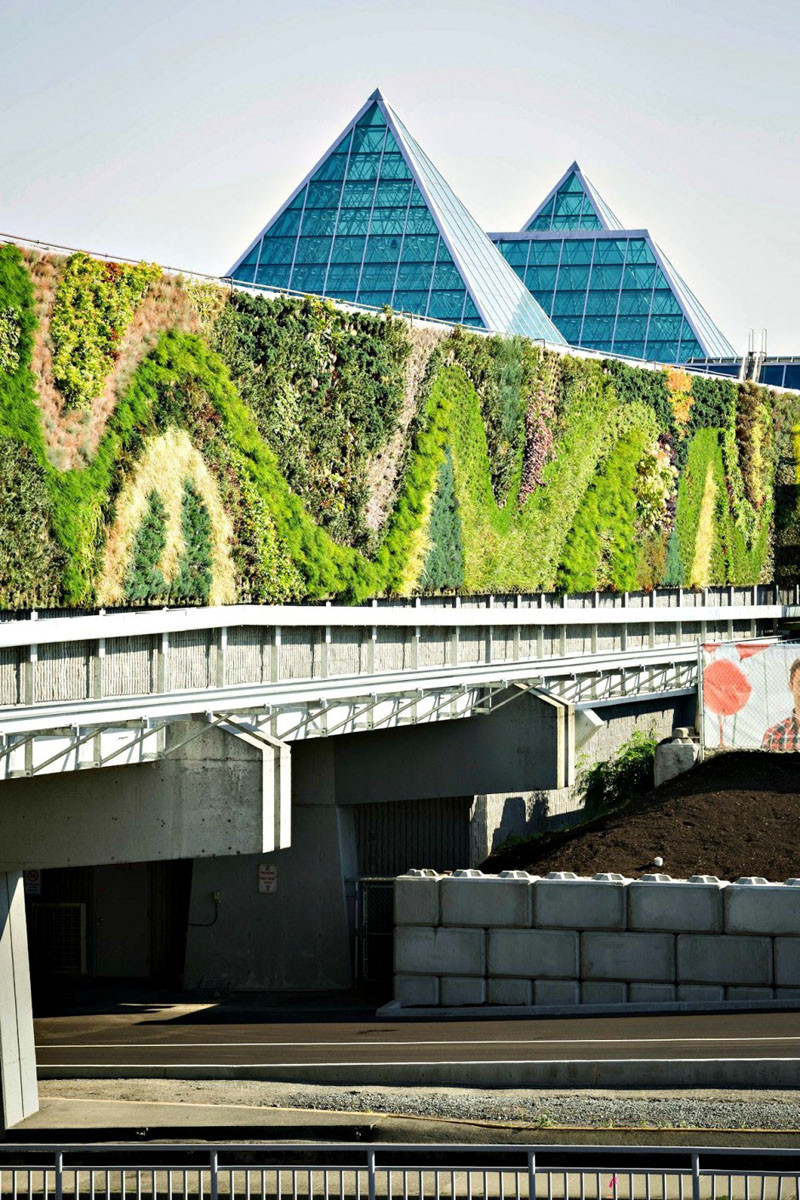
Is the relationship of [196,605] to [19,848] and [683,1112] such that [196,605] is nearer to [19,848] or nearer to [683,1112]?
[19,848]

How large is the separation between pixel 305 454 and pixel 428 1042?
1628 cm

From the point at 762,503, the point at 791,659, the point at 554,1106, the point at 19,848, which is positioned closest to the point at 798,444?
the point at 762,503

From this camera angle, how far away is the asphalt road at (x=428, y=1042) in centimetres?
2164

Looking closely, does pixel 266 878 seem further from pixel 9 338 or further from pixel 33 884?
pixel 9 338

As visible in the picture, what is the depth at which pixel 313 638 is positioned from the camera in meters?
36.9

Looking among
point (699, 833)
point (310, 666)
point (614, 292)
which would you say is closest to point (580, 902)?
point (699, 833)

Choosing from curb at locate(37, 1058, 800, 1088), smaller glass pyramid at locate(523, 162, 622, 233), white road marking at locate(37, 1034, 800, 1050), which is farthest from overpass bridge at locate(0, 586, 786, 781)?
smaller glass pyramid at locate(523, 162, 622, 233)

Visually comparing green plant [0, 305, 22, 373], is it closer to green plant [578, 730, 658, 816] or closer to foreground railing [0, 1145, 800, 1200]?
Result: foreground railing [0, 1145, 800, 1200]

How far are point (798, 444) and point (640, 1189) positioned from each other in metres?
56.1

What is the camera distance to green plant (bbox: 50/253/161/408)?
96.8ft

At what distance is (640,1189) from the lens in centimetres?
1609

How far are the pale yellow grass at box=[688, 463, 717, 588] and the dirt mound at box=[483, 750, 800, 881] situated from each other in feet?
79.9

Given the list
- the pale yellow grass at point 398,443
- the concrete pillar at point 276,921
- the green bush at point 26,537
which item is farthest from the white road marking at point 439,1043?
the pale yellow grass at point 398,443

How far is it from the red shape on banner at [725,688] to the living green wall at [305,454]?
733cm
